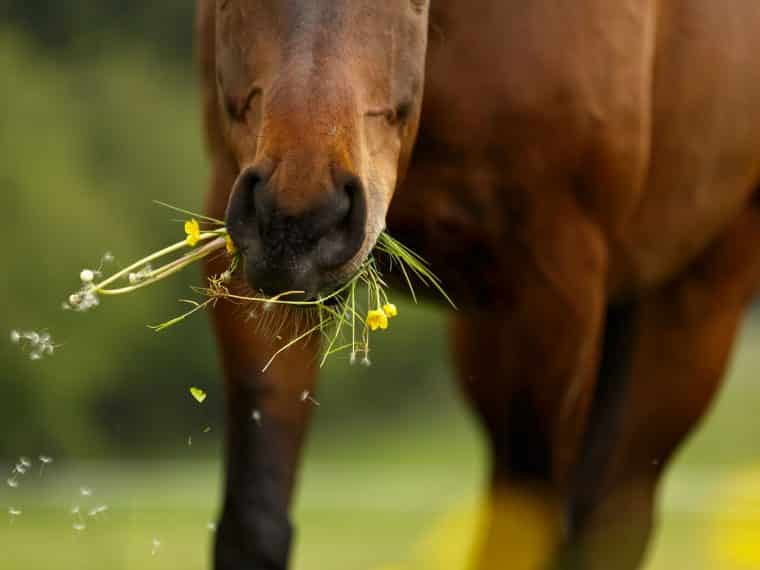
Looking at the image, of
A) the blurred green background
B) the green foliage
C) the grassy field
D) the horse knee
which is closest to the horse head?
the horse knee

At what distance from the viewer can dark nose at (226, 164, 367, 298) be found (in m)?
2.31

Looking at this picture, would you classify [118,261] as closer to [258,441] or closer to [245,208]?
[258,441]

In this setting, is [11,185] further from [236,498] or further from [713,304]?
[236,498]

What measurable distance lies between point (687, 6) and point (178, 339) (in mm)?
3447

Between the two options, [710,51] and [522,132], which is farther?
[710,51]

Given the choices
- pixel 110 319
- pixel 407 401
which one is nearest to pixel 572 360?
pixel 110 319

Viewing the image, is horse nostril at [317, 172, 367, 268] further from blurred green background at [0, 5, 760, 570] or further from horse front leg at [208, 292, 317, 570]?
blurred green background at [0, 5, 760, 570]

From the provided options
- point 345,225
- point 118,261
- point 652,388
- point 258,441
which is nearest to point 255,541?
point 258,441

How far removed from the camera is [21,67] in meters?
7.01

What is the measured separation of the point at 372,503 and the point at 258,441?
297 cm

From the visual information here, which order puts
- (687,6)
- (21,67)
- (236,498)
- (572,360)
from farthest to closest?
(21,67) → (687,6) → (572,360) → (236,498)

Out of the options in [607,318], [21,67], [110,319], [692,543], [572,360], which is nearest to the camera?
[572,360]

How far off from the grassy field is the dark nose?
203cm

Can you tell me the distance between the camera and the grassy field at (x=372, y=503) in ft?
15.1
